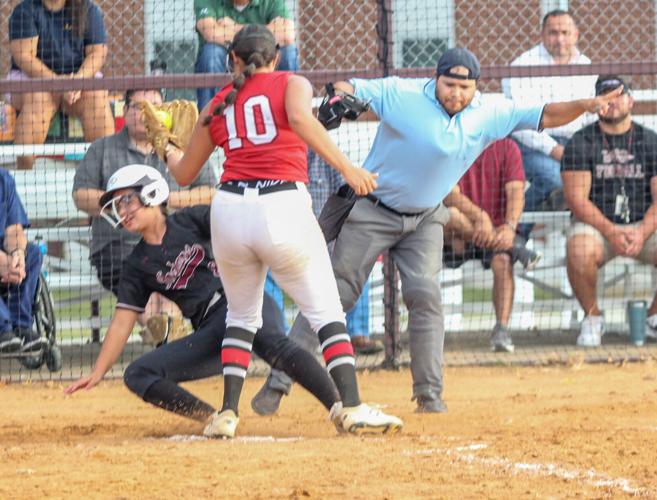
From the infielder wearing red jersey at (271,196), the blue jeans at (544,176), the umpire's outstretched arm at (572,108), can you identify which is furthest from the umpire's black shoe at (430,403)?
the blue jeans at (544,176)

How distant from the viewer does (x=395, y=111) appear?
6.84m

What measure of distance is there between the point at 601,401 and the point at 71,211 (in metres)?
4.38

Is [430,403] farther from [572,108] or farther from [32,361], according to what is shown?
[32,361]

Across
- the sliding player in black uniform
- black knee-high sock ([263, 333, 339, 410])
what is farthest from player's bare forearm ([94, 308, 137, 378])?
black knee-high sock ([263, 333, 339, 410])

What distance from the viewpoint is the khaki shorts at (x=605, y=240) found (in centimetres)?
962

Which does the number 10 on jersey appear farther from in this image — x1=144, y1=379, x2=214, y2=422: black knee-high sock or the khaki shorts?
the khaki shorts

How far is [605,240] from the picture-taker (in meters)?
9.66

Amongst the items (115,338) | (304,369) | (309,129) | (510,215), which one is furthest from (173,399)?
(510,215)

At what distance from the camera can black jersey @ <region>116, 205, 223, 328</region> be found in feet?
21.1

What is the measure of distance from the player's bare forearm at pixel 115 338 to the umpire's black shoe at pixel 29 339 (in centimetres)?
253

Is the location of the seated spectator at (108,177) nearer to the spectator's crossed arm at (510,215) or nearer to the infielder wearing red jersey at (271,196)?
the spectator's crossed arm at (510,215)

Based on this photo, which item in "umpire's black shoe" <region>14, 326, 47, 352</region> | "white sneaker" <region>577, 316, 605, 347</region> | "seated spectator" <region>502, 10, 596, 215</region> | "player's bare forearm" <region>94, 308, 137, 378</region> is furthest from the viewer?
"seated spectator" <region>502, 10, 596, 215</region>

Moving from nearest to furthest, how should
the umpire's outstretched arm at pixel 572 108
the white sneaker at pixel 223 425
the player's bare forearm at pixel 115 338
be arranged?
the white sneaker at pixel 223 425 < the player's bare forearm at pixel 115 338 < the umpire's outstretched arm at pixel 572 108

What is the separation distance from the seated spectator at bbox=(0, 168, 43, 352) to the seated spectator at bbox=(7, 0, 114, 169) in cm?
74
